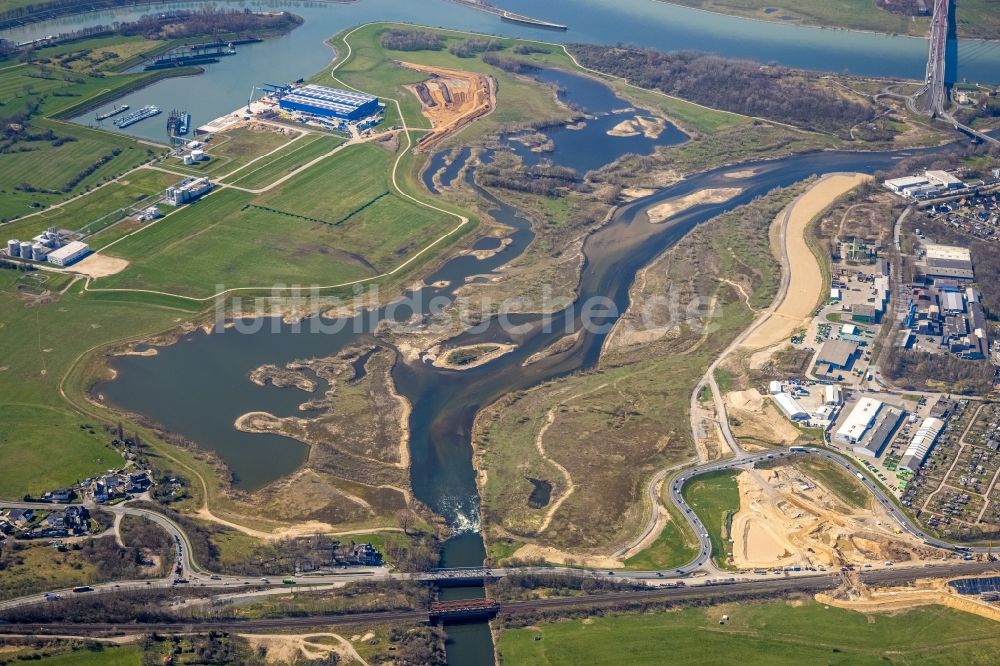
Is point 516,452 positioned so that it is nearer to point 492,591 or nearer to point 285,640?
point 492,591

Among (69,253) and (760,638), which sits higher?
(69,253)

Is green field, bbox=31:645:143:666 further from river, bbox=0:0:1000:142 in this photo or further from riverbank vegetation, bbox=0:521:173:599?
river, bbox=0:0:1000:142

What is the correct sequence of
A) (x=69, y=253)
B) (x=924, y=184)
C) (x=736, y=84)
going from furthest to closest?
(x=736, y=84) → (x=924, y=184) → (x=69, y=253)

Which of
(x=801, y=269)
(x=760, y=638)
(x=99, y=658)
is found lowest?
(x=99, y=658)

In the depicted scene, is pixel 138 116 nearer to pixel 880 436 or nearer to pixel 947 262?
Result: pixel 880 436

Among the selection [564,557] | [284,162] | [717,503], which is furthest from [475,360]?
[284,162]

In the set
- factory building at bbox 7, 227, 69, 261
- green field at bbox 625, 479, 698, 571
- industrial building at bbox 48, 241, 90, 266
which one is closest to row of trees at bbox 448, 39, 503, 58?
industrial building at bbox 48, 241, 90, 266
